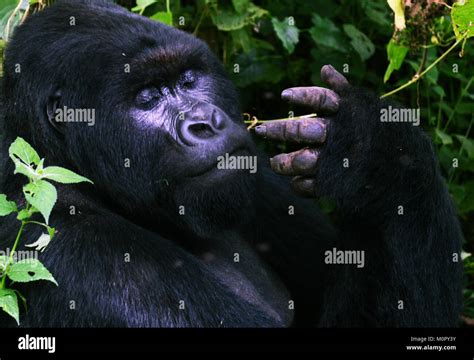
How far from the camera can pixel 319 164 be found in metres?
4.02

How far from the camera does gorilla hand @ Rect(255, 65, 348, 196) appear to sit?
3.99m

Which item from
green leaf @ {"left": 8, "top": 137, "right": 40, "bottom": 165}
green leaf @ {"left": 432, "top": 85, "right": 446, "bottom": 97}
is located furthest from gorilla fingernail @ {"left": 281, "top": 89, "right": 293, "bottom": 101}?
green leaf @ {"left": 432, "top": 85, "right": 446, "bottom": 97}

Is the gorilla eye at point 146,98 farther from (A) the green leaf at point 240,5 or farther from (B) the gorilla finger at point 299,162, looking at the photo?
(A) the green leaf at point 240,5

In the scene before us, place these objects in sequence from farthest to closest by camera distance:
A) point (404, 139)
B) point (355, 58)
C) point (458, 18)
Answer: point (355, 58), point (458, 18), point (404, 139)

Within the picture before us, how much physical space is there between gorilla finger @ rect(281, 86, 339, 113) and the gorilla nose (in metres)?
0.33

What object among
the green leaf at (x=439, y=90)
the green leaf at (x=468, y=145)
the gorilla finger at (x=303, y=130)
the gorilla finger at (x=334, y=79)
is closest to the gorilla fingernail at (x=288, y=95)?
the gorilla finger at (x=303, y=130)

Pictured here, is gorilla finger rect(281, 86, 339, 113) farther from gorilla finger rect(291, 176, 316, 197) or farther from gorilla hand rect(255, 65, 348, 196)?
gorilla finger rect(291, 176, 316, 197)

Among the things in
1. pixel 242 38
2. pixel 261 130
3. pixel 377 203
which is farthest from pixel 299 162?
pixel 242 38

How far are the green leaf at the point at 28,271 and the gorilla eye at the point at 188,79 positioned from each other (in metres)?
1.11

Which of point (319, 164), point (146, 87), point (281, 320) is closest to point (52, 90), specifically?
point (146, 87)

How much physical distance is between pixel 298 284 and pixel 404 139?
1.13 metres

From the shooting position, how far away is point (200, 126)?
12.9 feet

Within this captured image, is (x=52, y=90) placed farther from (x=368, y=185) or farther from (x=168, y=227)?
(x=368, y=185)

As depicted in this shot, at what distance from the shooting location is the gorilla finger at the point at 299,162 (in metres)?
4.04
